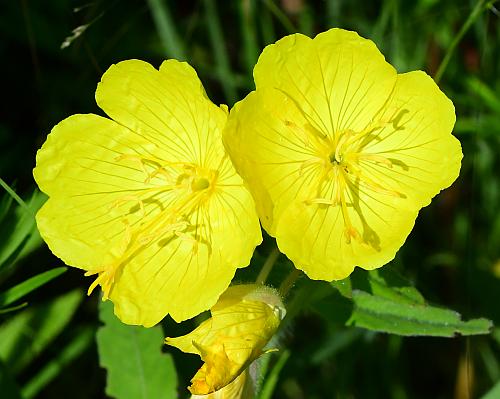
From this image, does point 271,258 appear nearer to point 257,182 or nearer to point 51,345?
point 257,182

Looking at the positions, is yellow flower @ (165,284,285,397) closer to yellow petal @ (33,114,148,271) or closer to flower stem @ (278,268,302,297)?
flower stem @ (278,268,302,297)

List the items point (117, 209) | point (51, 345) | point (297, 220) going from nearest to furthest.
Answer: point (297, 220) → point (117, 209) → point (51, 345)

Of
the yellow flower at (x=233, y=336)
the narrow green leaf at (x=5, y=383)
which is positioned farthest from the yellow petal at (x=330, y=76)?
the narrow green leaf at (x=5, y=383)

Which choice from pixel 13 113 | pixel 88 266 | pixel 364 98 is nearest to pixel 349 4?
pixel 364 98

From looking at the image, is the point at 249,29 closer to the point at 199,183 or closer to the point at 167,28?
the point at 167,28

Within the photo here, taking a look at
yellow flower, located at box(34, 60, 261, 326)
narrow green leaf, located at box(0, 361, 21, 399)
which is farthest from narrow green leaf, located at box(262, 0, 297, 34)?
narrow green leaf, located at box(0, 361, 21, 399)

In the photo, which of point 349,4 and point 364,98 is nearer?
point 364,98

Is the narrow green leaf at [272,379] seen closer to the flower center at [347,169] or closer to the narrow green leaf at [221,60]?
the flower center at [347,169]
